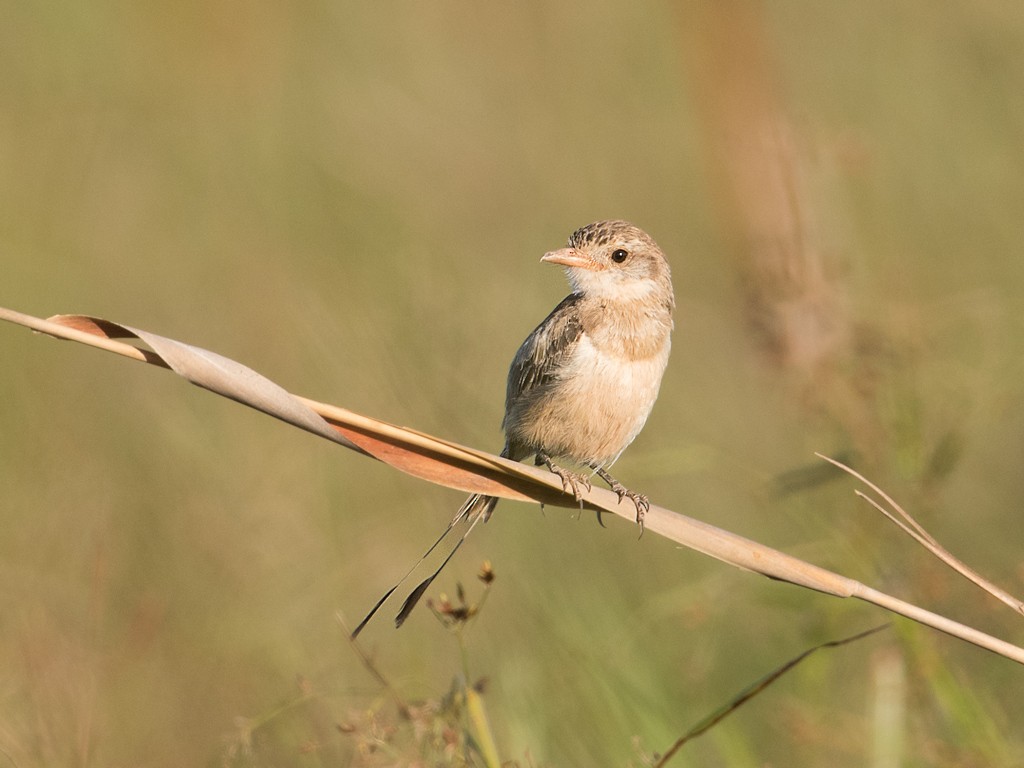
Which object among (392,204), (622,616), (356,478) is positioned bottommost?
(622,616)

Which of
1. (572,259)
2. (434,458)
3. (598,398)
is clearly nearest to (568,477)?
(598,398)

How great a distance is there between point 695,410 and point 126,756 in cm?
318

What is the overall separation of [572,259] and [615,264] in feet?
0.63

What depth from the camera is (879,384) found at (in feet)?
13.5

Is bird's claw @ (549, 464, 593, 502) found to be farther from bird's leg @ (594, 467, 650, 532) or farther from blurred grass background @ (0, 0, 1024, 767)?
blurred grass background @ (0, 0, 1024, 767)

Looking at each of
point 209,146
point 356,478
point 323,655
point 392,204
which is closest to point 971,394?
point 323,655

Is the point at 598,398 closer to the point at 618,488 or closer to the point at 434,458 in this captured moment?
the point at 618,488

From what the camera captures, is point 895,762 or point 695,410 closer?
point 895,762

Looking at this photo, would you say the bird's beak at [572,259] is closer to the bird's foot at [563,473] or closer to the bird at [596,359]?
the bird at [596,359]

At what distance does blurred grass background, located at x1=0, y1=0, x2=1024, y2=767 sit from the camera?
157 inches

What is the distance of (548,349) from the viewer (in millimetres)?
4406

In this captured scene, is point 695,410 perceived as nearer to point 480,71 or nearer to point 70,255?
point 480,71

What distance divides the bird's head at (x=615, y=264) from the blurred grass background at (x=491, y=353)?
0.37 meters

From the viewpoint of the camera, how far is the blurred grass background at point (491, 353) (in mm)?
3977
